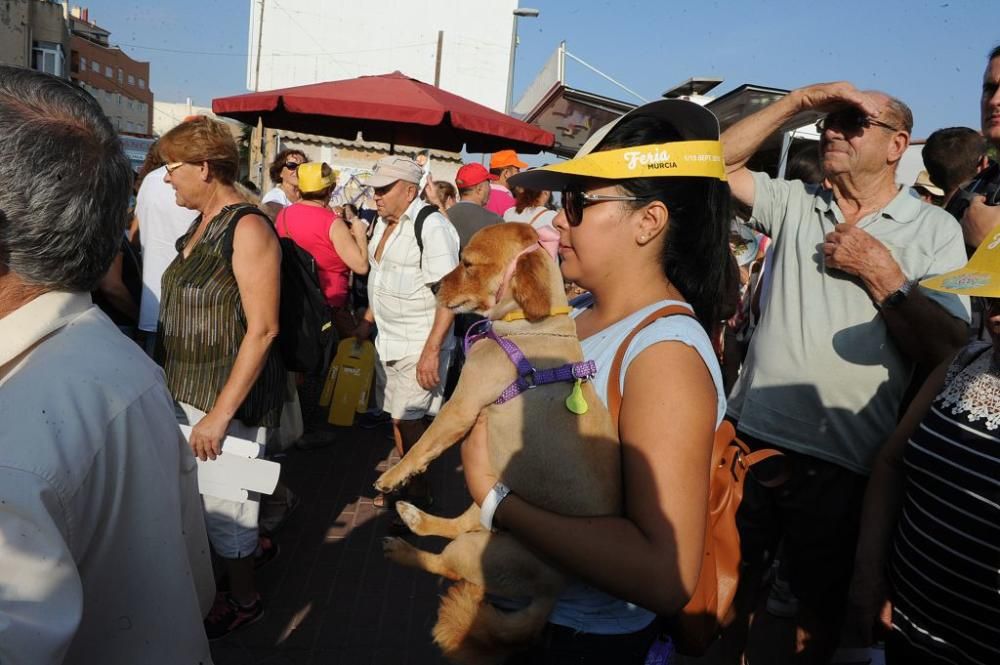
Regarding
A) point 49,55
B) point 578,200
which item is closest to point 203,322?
point 578,200

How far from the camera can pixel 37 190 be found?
1218 millimetres

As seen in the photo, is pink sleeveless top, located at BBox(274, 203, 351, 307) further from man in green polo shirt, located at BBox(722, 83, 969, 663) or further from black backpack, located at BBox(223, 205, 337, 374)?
man in green polo shirt, located at BBox(722, 83, 969, 663)

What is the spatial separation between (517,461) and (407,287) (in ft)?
10.3

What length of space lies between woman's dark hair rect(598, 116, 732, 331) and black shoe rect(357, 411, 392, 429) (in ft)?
→ 17.4

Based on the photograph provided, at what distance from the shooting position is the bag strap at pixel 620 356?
149 cm

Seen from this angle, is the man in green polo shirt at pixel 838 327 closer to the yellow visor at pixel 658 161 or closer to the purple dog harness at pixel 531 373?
the yellow visor at pixel 658 161

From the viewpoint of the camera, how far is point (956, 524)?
1.89 m

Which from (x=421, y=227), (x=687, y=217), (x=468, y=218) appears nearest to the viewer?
(x=687, y=217)

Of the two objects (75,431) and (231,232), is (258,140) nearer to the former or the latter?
(231,232)

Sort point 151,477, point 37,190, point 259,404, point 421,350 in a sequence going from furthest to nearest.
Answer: point 421,350 → point 259,404 → point 151,477 → point 37,190

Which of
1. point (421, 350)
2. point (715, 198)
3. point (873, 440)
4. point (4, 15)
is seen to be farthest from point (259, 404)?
point (4, 15)

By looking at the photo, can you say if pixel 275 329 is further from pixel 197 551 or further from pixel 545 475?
pixel 545 475

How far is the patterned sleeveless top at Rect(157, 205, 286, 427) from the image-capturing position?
3.00 m

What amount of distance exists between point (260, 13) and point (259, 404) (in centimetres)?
2628
